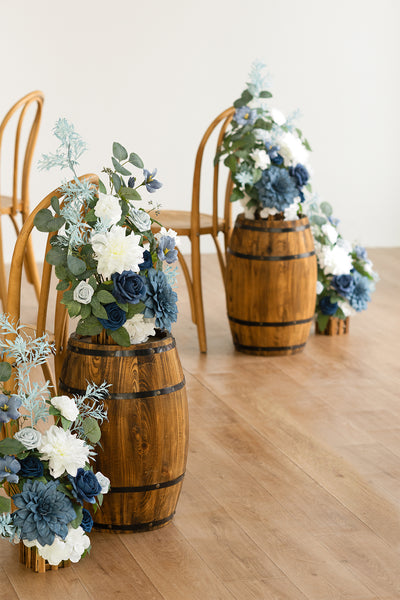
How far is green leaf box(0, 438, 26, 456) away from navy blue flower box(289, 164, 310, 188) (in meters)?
1.72

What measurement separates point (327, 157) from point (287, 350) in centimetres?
227

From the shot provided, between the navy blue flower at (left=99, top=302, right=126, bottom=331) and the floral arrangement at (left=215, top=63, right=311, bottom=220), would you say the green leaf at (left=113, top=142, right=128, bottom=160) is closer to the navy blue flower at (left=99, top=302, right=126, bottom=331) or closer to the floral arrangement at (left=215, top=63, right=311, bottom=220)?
the navy blue flower at (left=99, top=302, right=126, bottom=331)

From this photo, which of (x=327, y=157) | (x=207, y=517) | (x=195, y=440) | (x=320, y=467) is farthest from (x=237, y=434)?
(x=327, y=157)

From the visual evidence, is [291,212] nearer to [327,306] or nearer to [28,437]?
[327,306]

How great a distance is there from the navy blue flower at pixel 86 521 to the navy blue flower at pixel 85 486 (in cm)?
6

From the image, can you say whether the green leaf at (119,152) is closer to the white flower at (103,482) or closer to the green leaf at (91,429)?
the green leaf at (91,429)

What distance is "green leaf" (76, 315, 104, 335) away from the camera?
2061 mm

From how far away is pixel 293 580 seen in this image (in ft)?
6.49

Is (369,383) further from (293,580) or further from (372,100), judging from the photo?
(372,100)

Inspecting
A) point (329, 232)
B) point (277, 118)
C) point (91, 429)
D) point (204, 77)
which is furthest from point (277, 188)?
point (204, 77)

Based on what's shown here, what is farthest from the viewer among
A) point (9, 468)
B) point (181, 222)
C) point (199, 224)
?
point (181, 222)

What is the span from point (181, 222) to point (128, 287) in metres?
1.64

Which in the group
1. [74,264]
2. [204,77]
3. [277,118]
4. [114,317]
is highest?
[204,77]

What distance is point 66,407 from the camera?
196 centimetres
